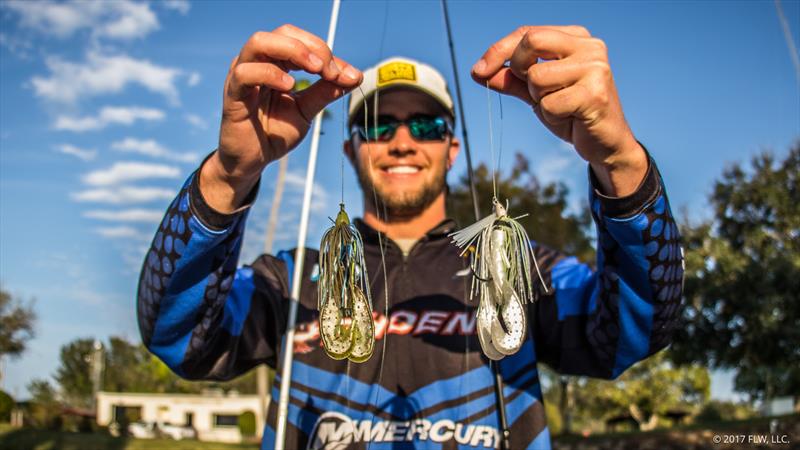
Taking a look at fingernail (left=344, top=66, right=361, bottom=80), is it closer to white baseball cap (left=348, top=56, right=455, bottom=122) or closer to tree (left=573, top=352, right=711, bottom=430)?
white baseball cap (left=348, top=56, right=455, bottom=122)

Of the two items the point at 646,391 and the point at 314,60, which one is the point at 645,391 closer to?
the point at 646,391

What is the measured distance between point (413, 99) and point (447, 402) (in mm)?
1418

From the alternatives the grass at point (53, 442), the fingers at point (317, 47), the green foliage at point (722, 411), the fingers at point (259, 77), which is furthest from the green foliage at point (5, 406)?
the green foliage at point (722, 411)

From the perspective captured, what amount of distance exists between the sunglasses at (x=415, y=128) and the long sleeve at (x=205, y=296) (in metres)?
0.79

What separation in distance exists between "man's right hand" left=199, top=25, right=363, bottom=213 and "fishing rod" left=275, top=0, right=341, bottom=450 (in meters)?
0.17

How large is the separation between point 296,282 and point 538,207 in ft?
49.1

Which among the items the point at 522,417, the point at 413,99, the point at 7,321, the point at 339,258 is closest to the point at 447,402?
the point at 522,417

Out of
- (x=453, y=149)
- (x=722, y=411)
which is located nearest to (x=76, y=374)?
(x=722, y=411)

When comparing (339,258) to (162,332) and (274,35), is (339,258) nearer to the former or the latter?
(274,35)

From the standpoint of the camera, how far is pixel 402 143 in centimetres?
296

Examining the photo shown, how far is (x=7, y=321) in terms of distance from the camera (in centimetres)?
3130

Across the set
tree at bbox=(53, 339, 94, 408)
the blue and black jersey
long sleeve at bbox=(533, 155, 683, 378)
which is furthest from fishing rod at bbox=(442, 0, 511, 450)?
tree at bbox=(53, 339, 94, 408)

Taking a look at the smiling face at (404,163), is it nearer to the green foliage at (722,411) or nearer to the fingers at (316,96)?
the fingers at (316,96)

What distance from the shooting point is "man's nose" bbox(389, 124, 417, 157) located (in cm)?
295
